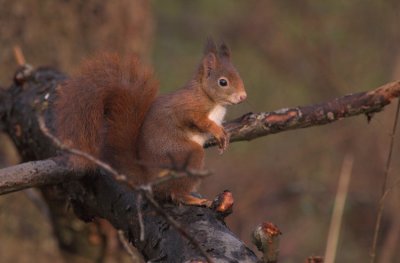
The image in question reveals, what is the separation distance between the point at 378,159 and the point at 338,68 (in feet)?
3.72

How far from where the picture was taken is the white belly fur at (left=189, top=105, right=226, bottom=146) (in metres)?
2.04

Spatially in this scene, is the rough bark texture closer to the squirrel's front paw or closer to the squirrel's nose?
the squirrel's front paw

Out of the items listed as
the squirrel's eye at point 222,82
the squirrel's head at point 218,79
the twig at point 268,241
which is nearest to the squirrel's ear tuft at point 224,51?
the squirrel's head at point 218,79

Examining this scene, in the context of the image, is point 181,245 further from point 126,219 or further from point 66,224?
point 66,224

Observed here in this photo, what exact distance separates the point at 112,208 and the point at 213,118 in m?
0.38

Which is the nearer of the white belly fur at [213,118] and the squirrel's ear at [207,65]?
the white belly fur at [213,118]

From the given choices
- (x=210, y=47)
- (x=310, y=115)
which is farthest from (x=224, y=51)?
(x=310, y=115)

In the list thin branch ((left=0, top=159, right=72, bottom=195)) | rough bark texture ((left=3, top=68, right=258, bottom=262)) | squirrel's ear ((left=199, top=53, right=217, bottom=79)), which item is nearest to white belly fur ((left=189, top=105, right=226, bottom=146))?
squirrel's ear ((left=199, top=53, right=217, bottom=79))

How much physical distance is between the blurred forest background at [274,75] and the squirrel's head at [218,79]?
5.7 inches

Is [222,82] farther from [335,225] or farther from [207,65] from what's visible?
[335,225]

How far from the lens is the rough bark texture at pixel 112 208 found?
159 centimetres

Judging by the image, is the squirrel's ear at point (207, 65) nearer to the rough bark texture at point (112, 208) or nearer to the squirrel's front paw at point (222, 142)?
the squirrel's front paw at point (222, 142)

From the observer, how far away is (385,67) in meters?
5.46

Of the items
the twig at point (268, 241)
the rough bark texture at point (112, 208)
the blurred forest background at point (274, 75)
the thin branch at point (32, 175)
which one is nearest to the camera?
the twig at point (268, 241)
